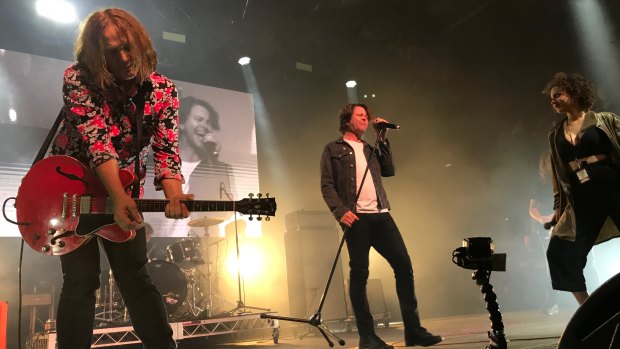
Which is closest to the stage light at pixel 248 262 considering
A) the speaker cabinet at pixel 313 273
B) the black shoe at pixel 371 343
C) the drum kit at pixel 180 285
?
the drum kit at pixel 180 285

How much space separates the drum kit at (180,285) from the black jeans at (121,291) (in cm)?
301

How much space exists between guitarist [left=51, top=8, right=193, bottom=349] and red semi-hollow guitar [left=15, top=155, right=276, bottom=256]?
58mm

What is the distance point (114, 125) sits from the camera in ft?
6.40

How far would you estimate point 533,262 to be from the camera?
324 inches

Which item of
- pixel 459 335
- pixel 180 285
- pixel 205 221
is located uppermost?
pixel 205 221

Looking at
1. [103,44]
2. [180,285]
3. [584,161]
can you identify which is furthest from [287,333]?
[103,44]

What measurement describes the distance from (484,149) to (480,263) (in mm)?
7247

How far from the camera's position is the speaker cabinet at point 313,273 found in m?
5.66

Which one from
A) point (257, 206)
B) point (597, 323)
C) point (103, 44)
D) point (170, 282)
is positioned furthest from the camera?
point (170, 282)

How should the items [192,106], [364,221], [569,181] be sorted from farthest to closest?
[192,106] < [364,221] < [569,181]

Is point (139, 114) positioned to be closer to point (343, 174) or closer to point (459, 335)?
point (343, 174)

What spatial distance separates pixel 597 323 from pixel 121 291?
5.54ft

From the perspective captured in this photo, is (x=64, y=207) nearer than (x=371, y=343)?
Yes

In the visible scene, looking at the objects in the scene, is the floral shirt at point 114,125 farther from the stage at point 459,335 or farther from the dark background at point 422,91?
the dark background at point 422,91
